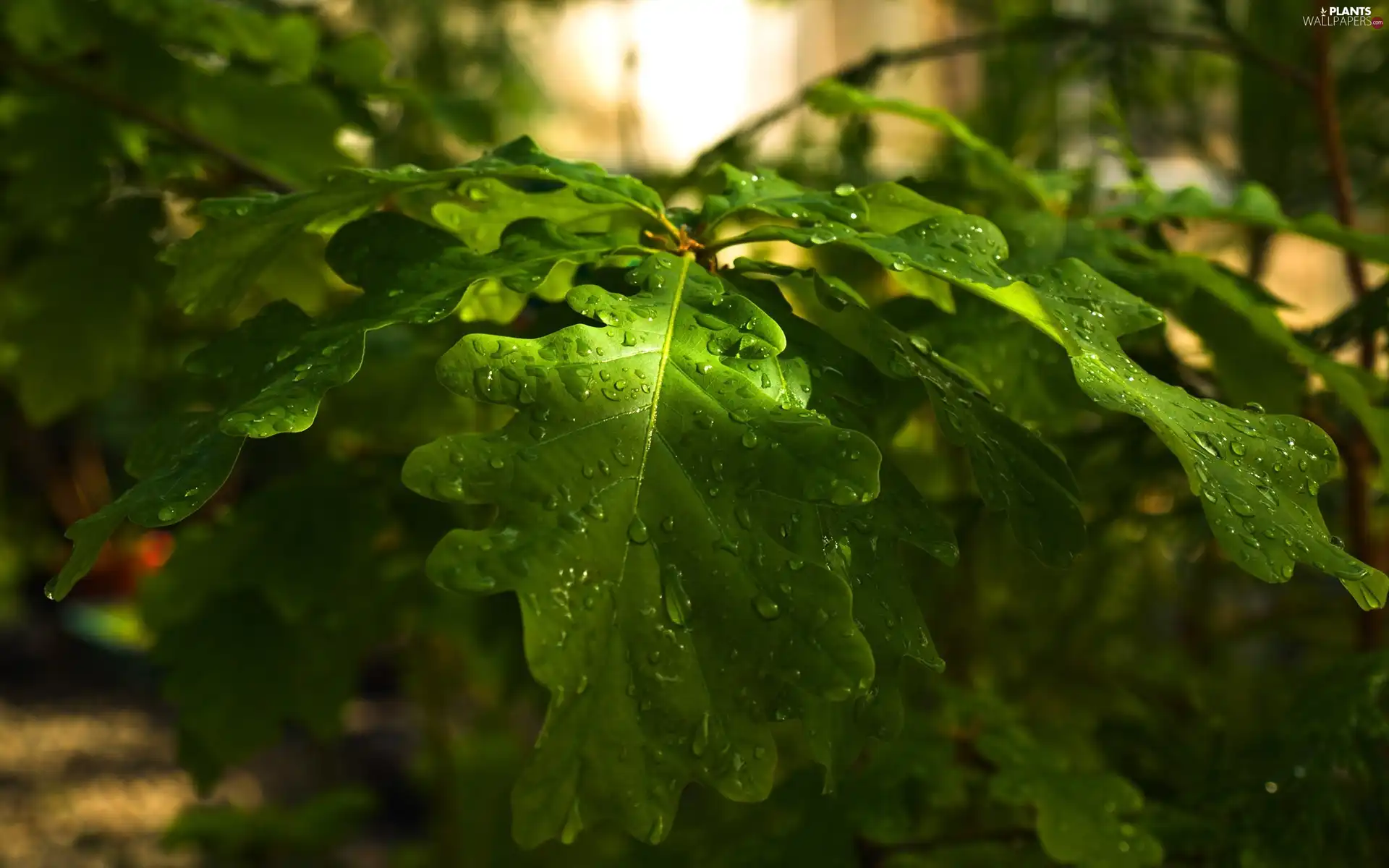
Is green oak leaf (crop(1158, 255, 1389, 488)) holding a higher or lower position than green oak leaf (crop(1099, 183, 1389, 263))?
lower

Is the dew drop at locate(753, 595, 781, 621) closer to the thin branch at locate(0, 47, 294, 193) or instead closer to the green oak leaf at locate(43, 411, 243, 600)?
the green oak leaf at locate(43, 411, 243, 600)

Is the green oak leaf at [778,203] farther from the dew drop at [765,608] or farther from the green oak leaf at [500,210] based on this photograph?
the dew drop at [765,608]

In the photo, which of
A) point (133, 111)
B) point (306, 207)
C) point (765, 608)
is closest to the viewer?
point (765, 608)

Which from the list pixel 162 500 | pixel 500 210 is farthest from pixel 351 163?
pixel 162 500

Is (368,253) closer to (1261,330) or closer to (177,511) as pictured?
(177,511)

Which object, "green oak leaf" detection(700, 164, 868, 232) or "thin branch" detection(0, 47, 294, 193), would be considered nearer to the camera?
"green oak leaf" detection(700, 164, 868, 232)

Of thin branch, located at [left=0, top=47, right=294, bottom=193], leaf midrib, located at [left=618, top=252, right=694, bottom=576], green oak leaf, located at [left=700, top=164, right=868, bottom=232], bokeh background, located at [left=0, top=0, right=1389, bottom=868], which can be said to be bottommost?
bokeh background, located at [left=0, top=0, right=1389, bottom=868]

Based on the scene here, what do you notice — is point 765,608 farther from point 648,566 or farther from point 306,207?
point 306,207

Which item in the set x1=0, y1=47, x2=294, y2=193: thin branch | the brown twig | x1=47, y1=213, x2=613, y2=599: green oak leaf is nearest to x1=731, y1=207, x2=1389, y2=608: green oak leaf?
x1=47, y1=213, x2=613, y2=599: green oak leaf

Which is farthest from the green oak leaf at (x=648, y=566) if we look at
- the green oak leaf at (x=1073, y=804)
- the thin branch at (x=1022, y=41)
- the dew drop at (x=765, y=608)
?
the thin branch at (x=1022, y=41)
